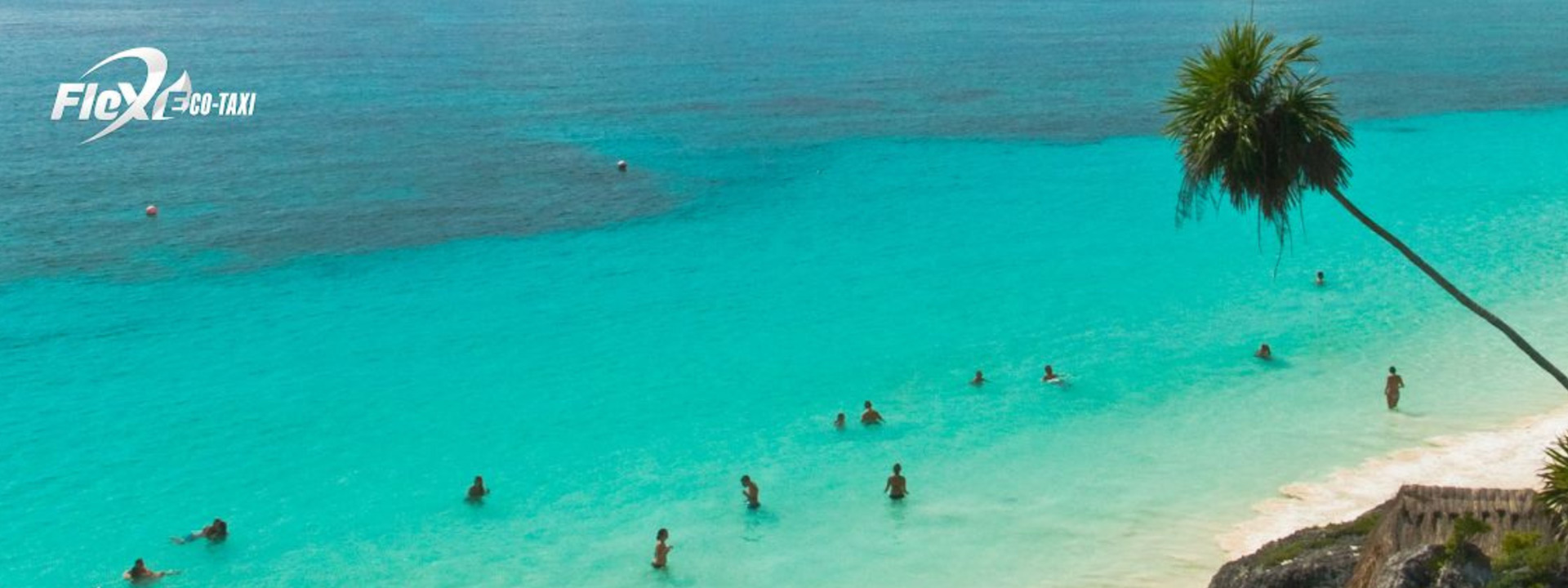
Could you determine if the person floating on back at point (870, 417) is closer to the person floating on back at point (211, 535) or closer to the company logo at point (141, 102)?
the person floating on back at point (211, 535)

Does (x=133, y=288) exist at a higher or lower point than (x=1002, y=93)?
lower

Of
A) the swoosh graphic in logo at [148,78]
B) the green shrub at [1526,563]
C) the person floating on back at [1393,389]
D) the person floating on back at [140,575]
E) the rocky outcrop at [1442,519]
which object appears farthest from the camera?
the swoosh graphic in logo at [148,78]

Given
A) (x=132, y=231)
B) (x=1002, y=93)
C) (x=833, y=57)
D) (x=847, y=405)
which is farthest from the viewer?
(x=833, y=57)

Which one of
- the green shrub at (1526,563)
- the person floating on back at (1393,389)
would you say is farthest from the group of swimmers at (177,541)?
the person floating on back at (1393,389)

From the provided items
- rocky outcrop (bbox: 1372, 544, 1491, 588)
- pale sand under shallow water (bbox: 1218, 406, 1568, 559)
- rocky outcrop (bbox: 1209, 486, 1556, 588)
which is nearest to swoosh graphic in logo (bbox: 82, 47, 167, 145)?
pale sand under shallow water (bbox: 1218, 406, 1568, 559)

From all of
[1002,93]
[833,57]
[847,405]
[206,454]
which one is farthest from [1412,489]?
Result: [833,57]

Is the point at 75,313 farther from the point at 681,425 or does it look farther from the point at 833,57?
the point at 833,57
